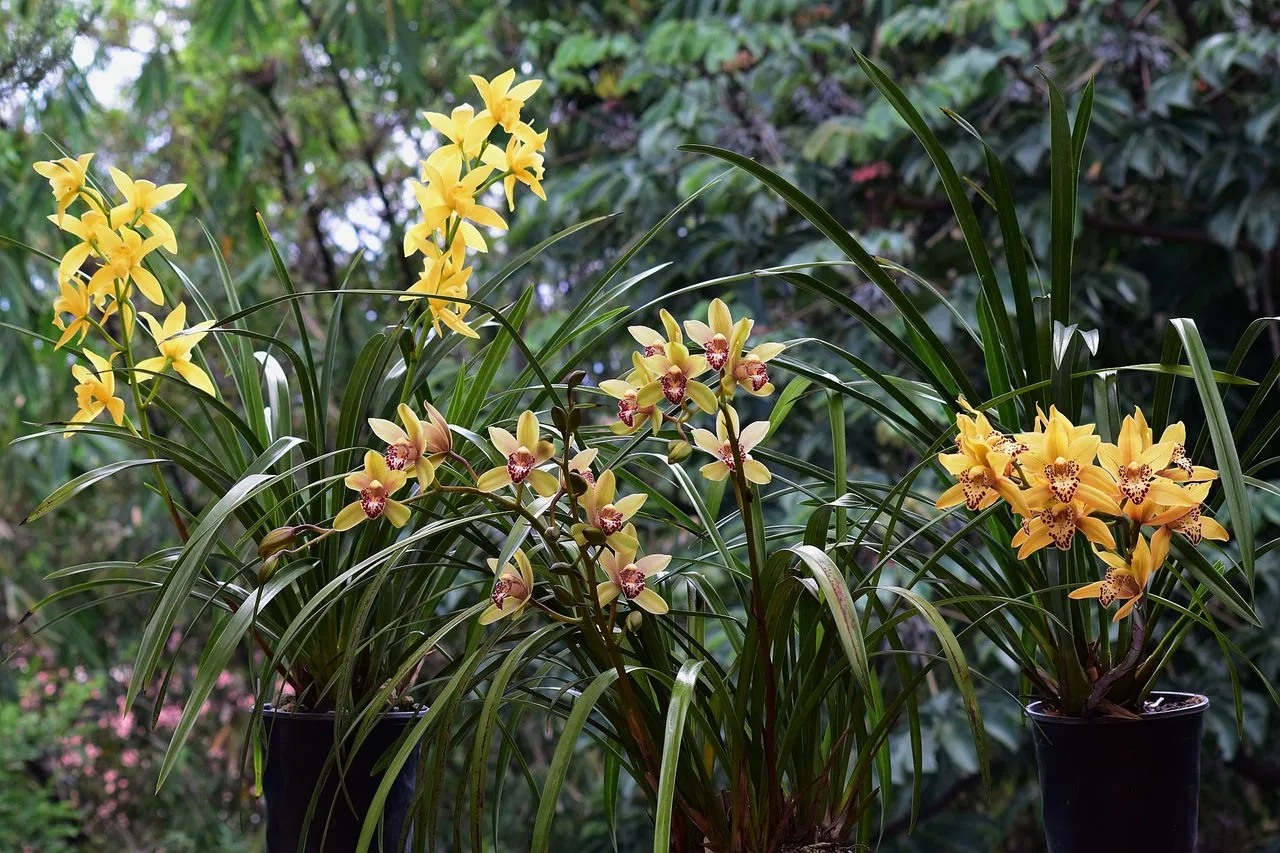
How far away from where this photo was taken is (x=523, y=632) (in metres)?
0.69

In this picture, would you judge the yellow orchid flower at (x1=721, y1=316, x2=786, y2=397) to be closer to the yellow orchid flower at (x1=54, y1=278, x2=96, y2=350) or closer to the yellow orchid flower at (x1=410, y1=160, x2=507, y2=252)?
the yellow orchid flower at (x1=410, y1=160, x2=507, y2=252)

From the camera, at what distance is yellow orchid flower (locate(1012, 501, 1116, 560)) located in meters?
0.56

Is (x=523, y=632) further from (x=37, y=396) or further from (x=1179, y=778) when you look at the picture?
(x=37, y=396)

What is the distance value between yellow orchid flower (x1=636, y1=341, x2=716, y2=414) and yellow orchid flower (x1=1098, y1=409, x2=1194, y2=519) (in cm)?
20

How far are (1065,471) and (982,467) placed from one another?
0.04 meters

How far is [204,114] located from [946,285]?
10.1 feet

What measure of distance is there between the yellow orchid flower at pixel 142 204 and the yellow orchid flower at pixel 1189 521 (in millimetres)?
628

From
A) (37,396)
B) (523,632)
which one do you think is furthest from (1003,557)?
(37,396)

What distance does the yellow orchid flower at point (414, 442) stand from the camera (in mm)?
593

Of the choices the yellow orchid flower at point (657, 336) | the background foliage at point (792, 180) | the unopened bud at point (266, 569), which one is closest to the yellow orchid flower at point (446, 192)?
the yellow orchid flower at point (657, 336)

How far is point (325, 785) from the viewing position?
73cm

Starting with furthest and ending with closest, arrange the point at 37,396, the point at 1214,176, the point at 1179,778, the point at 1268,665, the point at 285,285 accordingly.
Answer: the point at 37,396 < the point at 1214,176 < the point at 1268,665 < the point at 285,285 < the point at 1179,778

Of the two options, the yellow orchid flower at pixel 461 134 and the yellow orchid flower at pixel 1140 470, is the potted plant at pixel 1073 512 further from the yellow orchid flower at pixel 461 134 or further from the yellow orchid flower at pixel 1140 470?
the yellow orchid flower at pixel 461 134

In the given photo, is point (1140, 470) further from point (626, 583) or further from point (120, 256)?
point (120, 256)
